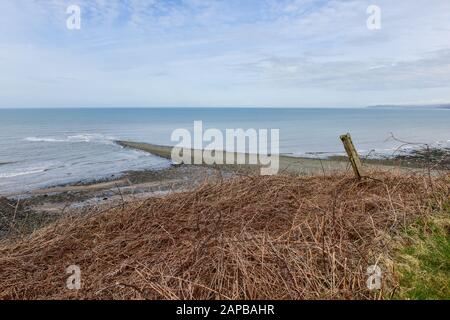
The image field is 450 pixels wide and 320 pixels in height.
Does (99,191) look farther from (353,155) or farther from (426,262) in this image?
(426,262)

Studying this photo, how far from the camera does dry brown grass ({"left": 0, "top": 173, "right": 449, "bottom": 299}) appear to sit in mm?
4016

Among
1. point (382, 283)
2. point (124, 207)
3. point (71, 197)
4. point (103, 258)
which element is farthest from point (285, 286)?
point (71, 197)

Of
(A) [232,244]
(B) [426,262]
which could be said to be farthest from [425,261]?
(A) [232,244]

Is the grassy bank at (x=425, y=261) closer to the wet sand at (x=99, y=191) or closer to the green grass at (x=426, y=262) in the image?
the green grass at (x=426, y=262)

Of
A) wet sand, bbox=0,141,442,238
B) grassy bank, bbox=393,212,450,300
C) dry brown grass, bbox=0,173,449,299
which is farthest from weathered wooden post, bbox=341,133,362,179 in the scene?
wet sand, bbox=0,141,442,238

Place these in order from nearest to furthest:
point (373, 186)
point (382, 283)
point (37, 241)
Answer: point (382, 283), point (37, 241), point (373, 186)

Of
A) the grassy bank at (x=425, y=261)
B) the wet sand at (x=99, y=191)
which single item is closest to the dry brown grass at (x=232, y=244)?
the grassy bank at (x=425, y=261)

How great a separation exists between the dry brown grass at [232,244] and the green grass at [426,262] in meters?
0.21

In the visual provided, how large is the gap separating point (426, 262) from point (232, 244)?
8.02 ft

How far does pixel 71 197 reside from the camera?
1880cm

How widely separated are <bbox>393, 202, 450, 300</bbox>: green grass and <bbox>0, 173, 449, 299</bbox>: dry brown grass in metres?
0.21

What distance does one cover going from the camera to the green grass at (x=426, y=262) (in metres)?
4.22
